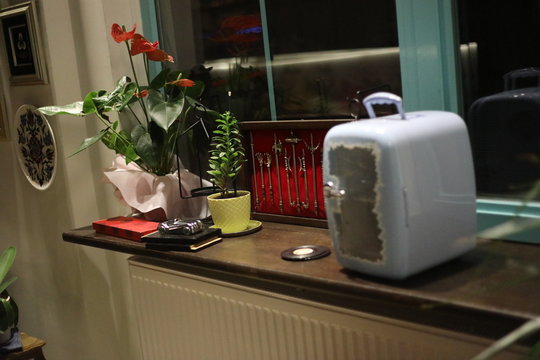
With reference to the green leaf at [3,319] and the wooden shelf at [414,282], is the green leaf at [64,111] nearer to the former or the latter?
the wooden shelf at [414,282]

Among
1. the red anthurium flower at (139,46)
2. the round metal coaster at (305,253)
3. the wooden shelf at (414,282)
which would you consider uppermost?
the red anthurium flower at (139,46)

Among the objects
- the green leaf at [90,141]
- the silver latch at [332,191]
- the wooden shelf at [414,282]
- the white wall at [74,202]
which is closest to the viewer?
the wooden shelf at [414,282]

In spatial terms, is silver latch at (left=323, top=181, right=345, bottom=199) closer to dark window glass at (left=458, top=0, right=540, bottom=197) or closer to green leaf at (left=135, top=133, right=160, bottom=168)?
dark window glass at (left=458, top=0, right=540, bottom=197)

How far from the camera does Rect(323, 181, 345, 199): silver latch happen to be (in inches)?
51.6

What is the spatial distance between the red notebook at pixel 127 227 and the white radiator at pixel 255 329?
0.41ft

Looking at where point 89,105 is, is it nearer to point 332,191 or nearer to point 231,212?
point 231,212

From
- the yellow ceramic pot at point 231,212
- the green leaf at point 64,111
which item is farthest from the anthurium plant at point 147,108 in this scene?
the yellow ceramic pot at point 231,212

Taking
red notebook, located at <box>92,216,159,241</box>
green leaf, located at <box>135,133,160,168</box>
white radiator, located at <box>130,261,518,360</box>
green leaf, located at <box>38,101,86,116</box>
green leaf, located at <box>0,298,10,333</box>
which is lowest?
green leaf, located at <box>0,298,10,333</box>

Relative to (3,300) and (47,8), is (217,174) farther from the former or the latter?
(3,300)

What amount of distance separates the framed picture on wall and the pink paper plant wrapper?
0.68 m

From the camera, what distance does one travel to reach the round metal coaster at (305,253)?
1483 mm

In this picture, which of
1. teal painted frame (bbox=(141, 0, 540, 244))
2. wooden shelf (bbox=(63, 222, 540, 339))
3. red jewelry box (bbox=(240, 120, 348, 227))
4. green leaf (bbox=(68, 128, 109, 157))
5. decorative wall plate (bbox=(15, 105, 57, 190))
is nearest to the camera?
wooden shelf (bbox=(63, 222, 540, 339))

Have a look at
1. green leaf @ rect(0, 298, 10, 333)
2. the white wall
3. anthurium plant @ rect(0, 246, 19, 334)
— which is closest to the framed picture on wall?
the white wall

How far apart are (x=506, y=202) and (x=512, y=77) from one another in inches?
10.4
